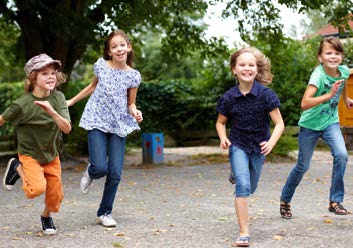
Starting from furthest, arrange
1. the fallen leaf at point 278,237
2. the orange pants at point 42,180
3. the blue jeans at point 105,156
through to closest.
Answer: the blue jeans at point 105,156
the orange pants at point 42,180
the fallen leaf at point 278,237

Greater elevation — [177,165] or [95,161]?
[95,161]

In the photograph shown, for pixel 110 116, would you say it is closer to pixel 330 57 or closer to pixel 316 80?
pixel 316 80

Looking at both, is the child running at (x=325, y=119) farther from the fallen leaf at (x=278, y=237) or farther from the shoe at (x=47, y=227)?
the shoe at (x=47, y=227)

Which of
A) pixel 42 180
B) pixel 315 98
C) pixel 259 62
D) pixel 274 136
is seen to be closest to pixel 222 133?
pixel 274 136

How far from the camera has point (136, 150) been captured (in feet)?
57.0

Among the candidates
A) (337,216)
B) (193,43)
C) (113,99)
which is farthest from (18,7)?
(337,216)

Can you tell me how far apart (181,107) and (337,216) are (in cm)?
1352

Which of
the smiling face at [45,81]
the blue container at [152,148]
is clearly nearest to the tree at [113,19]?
the blue container at [152,148]

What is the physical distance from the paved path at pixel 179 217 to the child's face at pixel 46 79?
1285 mm

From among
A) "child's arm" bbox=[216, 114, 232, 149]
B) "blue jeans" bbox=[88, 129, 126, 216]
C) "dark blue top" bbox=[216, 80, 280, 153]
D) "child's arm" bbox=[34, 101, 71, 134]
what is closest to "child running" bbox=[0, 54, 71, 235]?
"child's arm" bbox=[34, 101, 71, 134]

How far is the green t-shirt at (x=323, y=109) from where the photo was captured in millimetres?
5898

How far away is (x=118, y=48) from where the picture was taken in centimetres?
570

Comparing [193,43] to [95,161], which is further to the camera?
[193,43]

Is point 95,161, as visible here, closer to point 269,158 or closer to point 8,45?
point 269,158
